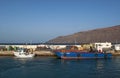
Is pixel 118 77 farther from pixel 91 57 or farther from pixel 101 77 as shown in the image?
pixel 91 57

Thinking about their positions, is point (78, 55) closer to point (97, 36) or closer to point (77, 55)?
point (77, 55)

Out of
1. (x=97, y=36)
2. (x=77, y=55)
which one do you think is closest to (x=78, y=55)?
(x=77, y=55)

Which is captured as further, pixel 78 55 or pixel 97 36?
pixel 97 36

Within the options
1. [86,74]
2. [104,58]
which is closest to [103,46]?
[104,58]

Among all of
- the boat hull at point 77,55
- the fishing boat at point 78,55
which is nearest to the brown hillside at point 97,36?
the fishing boat at point 78,55

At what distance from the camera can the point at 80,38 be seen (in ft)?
632

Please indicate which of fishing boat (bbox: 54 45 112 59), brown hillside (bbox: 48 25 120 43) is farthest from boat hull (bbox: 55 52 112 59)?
brown hillside (bbox: 48 25 120 43)

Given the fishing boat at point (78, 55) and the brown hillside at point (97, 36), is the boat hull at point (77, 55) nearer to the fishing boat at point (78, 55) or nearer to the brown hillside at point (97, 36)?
the fishing boat at point (78, 55)

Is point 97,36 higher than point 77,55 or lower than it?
higher

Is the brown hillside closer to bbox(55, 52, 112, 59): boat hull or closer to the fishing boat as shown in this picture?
the fishing boat

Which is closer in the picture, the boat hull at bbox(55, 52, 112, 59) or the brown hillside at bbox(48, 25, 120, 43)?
the boat hull at bbox(55, 52, 112, 59)

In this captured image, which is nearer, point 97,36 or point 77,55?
point 77,55

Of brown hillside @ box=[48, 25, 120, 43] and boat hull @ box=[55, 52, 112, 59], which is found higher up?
brown hillside @ box=[48, 25, 120, 43]

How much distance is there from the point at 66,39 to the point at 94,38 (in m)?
25.6
